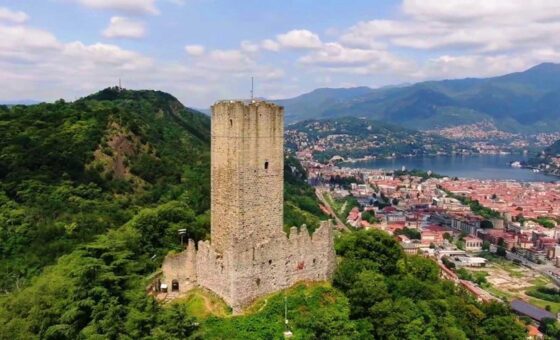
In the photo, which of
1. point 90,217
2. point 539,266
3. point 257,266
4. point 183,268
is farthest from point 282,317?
point 539,266

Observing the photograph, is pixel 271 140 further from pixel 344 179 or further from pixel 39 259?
pixel 344 179

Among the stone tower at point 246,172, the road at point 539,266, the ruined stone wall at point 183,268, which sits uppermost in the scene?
the stone tower at point 246,172

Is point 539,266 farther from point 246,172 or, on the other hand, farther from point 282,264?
point 246,172

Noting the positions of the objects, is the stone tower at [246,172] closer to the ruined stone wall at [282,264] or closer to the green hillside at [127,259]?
the ruined stone wall at [282,264]

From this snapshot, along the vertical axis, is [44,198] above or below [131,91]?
below

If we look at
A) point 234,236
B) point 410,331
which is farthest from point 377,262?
point 234,236

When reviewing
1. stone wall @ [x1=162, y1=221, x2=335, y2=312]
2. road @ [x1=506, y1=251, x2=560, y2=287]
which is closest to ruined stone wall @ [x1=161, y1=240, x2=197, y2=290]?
stone wall @ [x1=162, y1=221, x2=335, y2=312]

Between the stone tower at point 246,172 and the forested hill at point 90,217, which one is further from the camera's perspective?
the stone tower at point 246,172

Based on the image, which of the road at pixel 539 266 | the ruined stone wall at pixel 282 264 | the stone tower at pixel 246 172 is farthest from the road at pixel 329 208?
the stone tower at pixel 246 172
